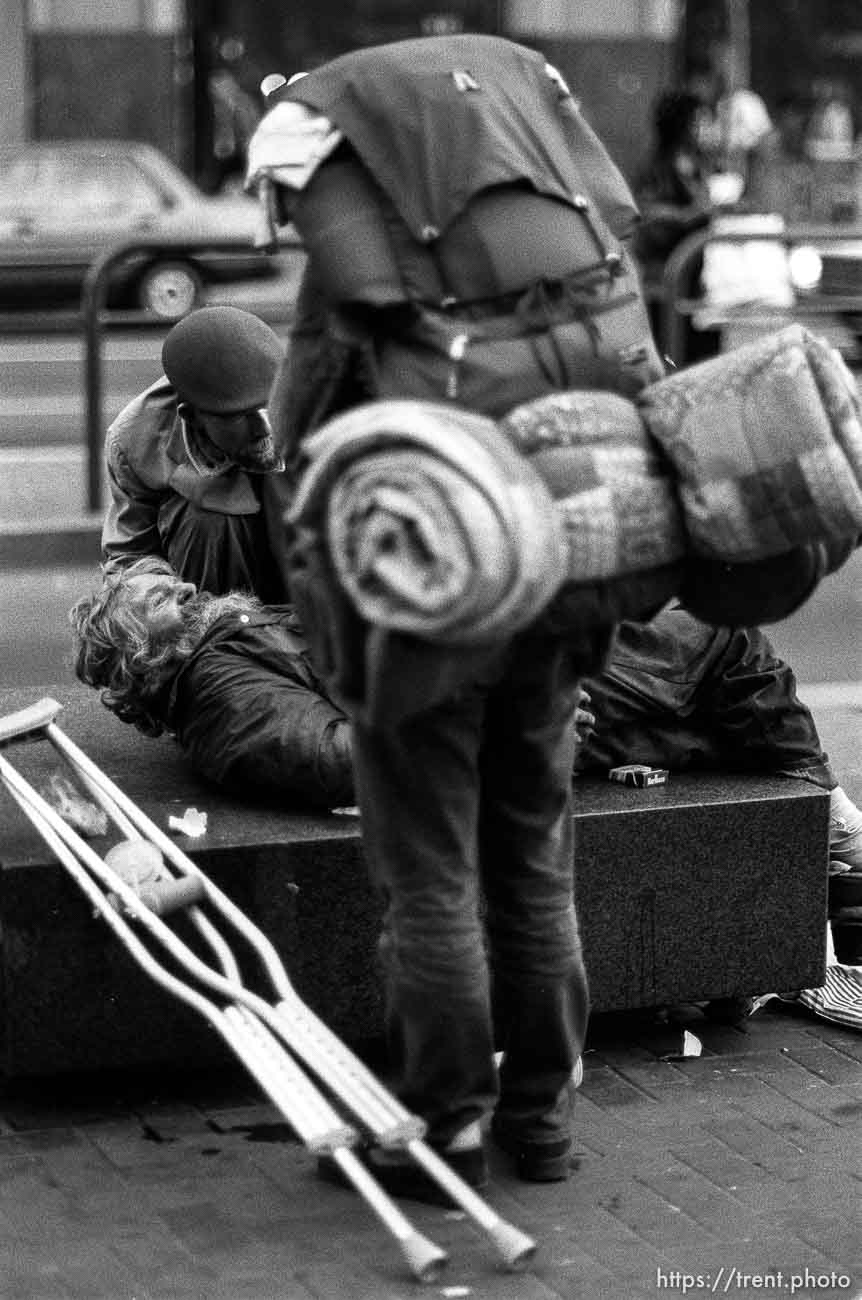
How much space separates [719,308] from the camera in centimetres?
1259

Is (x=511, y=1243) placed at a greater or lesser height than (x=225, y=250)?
lesser

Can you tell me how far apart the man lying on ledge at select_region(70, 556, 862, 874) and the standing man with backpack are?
64cm

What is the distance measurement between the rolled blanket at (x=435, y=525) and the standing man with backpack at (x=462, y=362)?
0.59 feet

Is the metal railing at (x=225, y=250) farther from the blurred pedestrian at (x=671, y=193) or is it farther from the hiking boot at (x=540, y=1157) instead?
the hiking boot at (x=540, y=1157)

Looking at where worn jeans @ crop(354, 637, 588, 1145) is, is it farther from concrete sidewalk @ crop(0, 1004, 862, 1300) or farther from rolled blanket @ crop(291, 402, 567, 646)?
rolled blanket @ crop(291, 402, 567, 646)

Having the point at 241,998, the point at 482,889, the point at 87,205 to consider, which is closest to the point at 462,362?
the point at 482,889

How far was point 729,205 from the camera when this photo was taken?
51.5 feet

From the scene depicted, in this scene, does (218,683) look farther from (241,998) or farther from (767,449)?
(767,449)

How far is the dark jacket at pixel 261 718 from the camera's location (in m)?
4.30

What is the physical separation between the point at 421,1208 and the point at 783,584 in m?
1.18

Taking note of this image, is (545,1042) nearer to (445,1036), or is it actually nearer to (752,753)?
Answer: (445,1036)

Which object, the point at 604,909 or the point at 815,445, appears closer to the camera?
the point at 815,445

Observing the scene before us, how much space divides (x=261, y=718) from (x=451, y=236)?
125cm

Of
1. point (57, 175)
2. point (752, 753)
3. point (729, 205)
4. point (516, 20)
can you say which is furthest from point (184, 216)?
point (752, 753)
